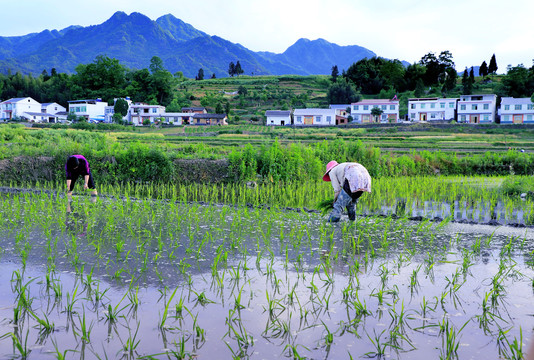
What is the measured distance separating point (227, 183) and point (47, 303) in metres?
9.34

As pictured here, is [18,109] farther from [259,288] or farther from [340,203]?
[259,288]

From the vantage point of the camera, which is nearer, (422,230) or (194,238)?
(194,238)

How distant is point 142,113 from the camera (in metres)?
66.7

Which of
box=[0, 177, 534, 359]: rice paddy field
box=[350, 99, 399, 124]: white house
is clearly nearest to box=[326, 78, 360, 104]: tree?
box=[350, 99, 399, 124]: white house

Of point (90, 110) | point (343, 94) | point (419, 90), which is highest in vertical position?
point (419, 90)

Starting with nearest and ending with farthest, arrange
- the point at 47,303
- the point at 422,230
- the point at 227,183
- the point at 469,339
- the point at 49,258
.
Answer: the point at 469,339, the point at 47,303, the point at 49,258, the point at 422,230, the point at 227,183

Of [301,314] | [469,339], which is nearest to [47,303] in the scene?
[301,314]

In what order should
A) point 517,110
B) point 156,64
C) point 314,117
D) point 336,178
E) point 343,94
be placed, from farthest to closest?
point 156,64
point 343,94
point 314,117
point 517,110
point 336,178

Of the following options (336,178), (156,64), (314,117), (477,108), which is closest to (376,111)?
(314,117)

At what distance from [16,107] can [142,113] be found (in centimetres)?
1995

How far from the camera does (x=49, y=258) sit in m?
4.91

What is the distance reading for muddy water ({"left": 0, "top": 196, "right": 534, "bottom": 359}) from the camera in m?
3.09

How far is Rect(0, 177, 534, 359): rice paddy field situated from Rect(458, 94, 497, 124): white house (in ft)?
175

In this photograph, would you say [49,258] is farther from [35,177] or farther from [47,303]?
[35,177]
